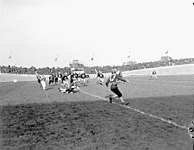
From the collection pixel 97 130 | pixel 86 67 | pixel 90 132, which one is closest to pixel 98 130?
pixel 97 130

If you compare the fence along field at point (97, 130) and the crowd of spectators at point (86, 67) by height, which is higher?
the crowd of spectators at point (86, 67)

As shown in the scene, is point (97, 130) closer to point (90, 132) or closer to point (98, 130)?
point (98, 130)

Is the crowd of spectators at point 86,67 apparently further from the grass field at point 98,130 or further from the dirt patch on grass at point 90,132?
the dirt patch on grass at point 90,132

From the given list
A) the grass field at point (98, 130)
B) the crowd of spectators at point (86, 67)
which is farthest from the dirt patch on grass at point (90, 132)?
the crowd of spectators at point (86, 67)

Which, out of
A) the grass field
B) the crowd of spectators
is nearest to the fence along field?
the grass field

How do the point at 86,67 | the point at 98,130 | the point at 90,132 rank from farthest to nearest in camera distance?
the point at 86,67
the point at 98,130
the point at 90,132

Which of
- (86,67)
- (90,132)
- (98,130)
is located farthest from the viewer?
(86,67)

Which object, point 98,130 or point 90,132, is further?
point 98,130

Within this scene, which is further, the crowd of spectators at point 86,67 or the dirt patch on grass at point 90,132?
the crowd of spectators at point 86,67

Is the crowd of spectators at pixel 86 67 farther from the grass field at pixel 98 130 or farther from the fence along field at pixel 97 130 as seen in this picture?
the grass field at pixel 98 130

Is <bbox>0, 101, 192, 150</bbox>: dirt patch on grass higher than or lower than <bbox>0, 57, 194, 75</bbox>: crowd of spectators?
lower

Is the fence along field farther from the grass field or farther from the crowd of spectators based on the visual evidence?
the crowd of spectators

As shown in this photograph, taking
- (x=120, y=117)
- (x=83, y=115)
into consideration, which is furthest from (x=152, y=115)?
(x=83, y=115)

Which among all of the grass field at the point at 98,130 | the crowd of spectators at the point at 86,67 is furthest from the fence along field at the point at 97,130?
the crowd of spectators at the point at 86,67
